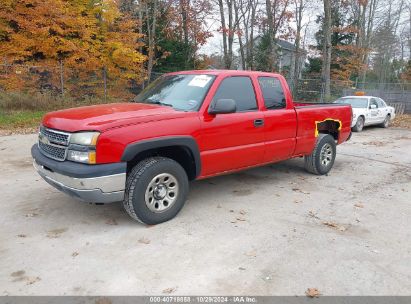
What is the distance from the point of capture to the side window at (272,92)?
18.9 ft

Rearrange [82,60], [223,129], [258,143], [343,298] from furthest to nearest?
[82,60], [258,143], [223,129], [343,298]

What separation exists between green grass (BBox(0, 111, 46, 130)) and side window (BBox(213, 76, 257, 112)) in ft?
33.1

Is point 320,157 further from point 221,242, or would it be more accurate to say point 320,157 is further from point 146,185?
point 146,185

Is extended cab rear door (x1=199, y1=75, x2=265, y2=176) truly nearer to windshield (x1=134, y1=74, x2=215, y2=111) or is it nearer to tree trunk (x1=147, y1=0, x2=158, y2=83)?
windshield (x1=134, y1=74, x2=215, y2=111)

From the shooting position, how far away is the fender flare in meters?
4.11

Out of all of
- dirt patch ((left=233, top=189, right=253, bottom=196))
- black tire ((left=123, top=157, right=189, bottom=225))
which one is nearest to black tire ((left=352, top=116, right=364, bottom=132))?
dirt patch ((left=233, top=189, right=253, bottom=196))

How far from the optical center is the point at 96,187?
13.1 ft

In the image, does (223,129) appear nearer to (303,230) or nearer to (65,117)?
(303,230)

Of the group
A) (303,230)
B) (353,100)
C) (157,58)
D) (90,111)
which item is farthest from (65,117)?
(157,58)

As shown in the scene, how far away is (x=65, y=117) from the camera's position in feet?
14.3

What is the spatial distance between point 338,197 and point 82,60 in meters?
16.1

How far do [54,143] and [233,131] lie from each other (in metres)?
2.35

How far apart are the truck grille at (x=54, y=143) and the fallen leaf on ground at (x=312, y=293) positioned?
2.95 m

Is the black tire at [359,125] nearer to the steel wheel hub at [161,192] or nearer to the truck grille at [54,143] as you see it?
the steel wheel hub at [161,192]
